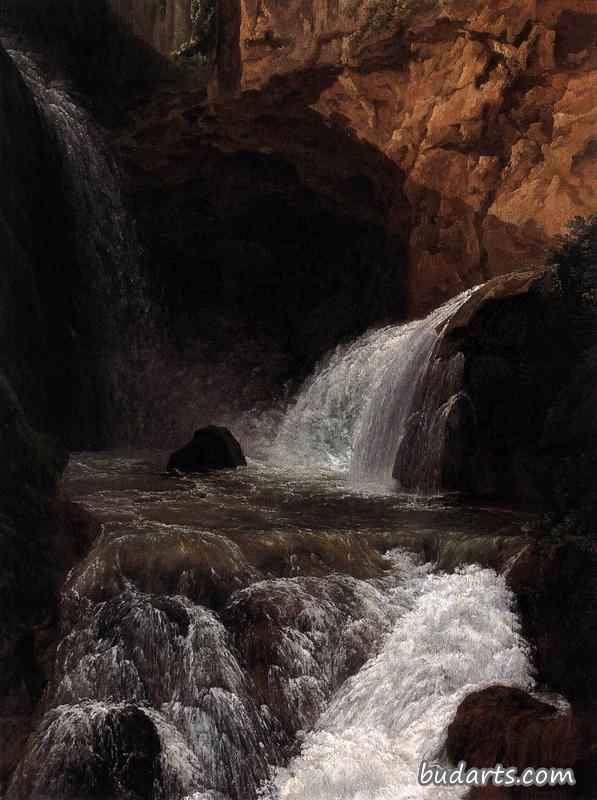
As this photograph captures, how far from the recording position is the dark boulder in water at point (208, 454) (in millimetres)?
9961

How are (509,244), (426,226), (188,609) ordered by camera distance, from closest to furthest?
(188,609) → (509,244) → (426,226)

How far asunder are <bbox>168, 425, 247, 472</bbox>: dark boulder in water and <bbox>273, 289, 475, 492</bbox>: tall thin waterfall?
4.91ft

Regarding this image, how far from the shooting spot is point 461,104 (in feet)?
42.1

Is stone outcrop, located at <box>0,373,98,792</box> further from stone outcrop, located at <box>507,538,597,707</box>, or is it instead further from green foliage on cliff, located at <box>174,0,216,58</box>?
green foliage on cliff, located at <box>174,0,216,58</box>

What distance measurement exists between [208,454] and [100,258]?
5498mm

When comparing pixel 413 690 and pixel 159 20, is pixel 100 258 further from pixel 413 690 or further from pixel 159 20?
pixel 413 690

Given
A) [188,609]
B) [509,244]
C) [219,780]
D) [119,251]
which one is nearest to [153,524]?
[188,609]

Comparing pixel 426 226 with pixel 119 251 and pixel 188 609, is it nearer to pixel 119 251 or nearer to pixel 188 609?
pixel 119 251

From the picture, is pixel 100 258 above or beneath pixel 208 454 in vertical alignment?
above

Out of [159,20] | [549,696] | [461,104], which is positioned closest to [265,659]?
[549,696]

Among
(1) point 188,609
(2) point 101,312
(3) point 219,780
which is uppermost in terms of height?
(2) point 101,312

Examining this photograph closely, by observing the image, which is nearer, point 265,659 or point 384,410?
point 265,659

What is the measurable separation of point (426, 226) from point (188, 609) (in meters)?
9.67

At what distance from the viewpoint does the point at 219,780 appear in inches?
183
